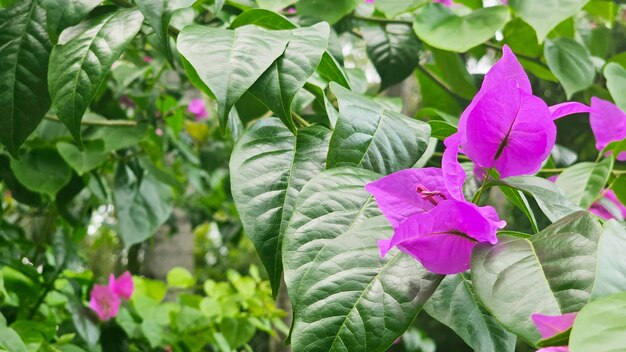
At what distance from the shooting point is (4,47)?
0.54 meters

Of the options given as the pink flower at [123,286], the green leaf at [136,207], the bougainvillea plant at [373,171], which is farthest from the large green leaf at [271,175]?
the pink flower at [123,286]

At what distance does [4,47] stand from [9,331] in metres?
0.23

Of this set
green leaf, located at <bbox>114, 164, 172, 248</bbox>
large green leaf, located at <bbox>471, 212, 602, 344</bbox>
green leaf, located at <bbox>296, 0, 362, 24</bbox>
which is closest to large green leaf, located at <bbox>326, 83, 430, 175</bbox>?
→ large green leaf, located at <bbox>471, 212, 602, 344</bbox>

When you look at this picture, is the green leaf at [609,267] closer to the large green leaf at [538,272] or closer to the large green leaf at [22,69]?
the large green leaf at [538,272]

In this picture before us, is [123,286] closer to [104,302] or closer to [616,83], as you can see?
[104,302]

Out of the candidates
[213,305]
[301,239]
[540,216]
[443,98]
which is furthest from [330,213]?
[213,305]

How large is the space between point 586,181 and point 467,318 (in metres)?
0.29

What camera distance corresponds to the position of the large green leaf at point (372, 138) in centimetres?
44

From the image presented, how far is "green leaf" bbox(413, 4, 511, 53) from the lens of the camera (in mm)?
774

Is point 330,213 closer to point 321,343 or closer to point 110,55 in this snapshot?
point 321,343

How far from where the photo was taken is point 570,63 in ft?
2.94

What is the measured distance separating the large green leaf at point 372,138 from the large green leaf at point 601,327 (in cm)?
21

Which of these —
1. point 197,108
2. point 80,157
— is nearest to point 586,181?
point 80,157

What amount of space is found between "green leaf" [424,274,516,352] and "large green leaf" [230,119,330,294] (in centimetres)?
10
